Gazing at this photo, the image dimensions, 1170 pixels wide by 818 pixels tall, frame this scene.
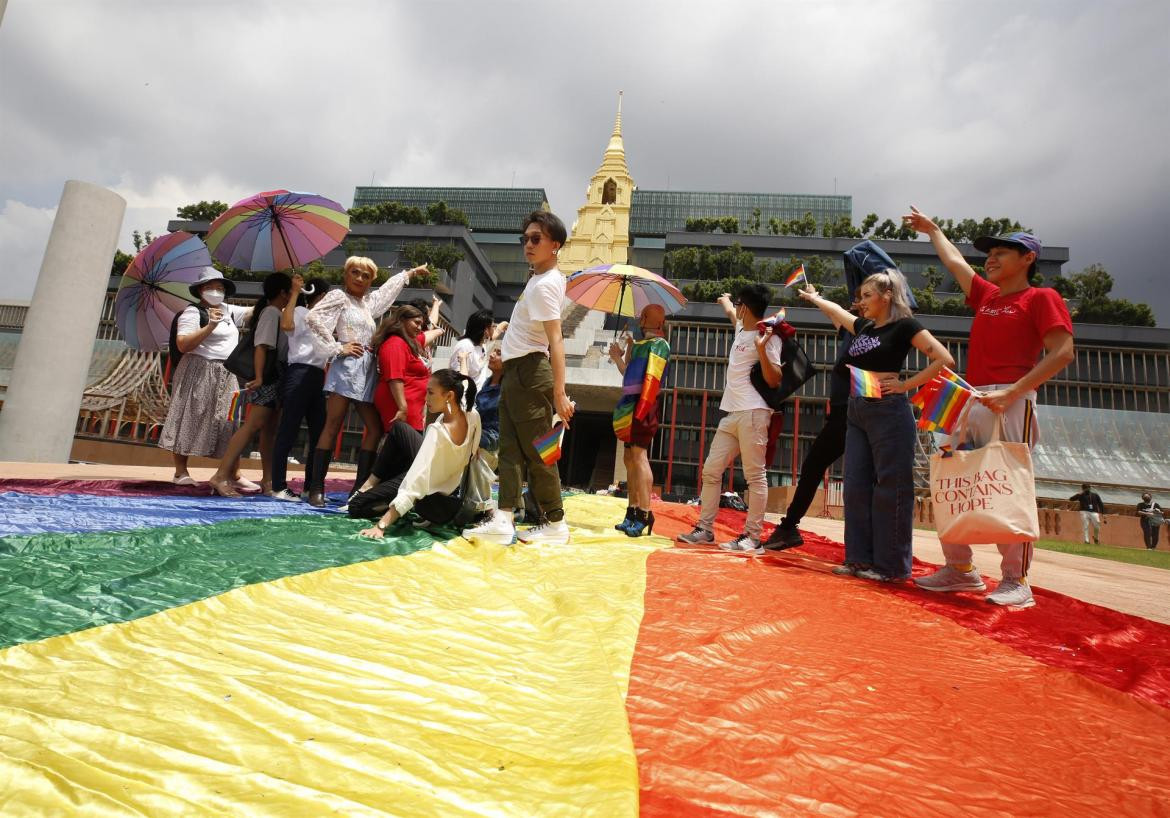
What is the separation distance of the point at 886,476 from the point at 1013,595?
72 centimetres

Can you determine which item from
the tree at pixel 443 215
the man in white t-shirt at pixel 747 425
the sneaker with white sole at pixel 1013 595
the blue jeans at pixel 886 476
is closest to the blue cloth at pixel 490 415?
the man in white t-shirt at pixel 747 425

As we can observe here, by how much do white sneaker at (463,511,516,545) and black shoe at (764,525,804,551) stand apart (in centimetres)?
182

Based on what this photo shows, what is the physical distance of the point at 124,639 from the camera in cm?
131

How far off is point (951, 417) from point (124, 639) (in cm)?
317

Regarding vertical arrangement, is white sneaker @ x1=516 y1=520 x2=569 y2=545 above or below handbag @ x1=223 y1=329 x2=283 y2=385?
below

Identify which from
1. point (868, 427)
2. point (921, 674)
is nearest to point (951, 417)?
point (868, 427)

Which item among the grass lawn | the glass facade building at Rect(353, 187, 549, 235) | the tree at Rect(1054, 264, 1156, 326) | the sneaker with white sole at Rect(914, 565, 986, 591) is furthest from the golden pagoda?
the sneaker with white sole at Rect(914, 565, 986, 591)

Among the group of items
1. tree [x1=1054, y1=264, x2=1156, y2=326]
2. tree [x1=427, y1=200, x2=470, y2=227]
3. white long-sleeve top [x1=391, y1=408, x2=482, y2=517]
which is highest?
tree [x1=427, y1=200, x2=470, y2=227]

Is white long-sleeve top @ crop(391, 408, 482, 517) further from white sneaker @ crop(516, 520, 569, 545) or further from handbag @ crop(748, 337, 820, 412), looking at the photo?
handbag @ crop(748, 337, 820, 412)

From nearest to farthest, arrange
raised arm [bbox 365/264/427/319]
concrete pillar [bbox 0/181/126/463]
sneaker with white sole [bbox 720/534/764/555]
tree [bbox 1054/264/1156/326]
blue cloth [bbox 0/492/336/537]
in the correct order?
blue cloth [bbox 0/492/336/537] < sneaker with white sole [bbox 720/534/764/555] < raised arm [bbox 365/264/427/319] < concrete pillar [bbox 0/181/126/463] < tree [bbox 1054/264/1156/326]

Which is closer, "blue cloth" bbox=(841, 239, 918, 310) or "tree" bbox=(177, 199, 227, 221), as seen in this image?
"blue cloth" bbox=(841, 239, 918, 310)

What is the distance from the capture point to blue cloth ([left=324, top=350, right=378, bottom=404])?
155 inches

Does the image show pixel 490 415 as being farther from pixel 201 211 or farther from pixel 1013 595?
pixel 201 211

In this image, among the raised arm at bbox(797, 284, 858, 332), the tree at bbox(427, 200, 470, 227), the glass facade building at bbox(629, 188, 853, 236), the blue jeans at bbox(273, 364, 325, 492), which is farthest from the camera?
the glass facade building at bbox(629, 188, 853, 236)
